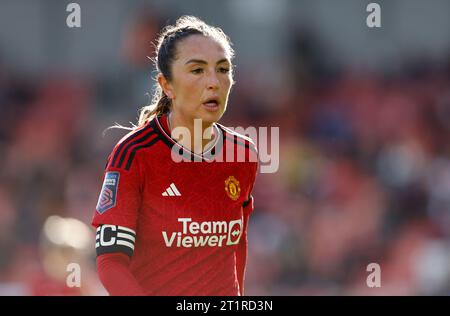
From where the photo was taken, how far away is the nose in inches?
162

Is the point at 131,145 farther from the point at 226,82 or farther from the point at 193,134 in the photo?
the point at 226,82

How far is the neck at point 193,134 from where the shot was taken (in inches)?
168

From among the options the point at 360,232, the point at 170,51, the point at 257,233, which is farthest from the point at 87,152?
the point at 170,51

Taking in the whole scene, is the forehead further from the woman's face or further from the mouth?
the mouth

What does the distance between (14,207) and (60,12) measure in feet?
15.1

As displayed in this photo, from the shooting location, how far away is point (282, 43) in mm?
14961

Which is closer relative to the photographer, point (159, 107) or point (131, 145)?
point (131, 145)

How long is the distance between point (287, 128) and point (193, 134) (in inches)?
322

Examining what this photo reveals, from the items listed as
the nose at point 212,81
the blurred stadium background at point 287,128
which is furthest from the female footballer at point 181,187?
the blurred stadium background at point 287,128

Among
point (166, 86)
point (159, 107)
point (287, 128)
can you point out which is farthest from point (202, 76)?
point (287, 128)

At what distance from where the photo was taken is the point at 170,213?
13.6ft

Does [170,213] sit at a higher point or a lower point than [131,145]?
lower

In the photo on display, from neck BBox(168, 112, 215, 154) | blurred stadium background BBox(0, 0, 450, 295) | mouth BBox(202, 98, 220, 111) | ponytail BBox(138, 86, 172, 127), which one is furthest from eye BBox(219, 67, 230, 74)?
blurred stadium background BBox(0, 0, 450, 295)
